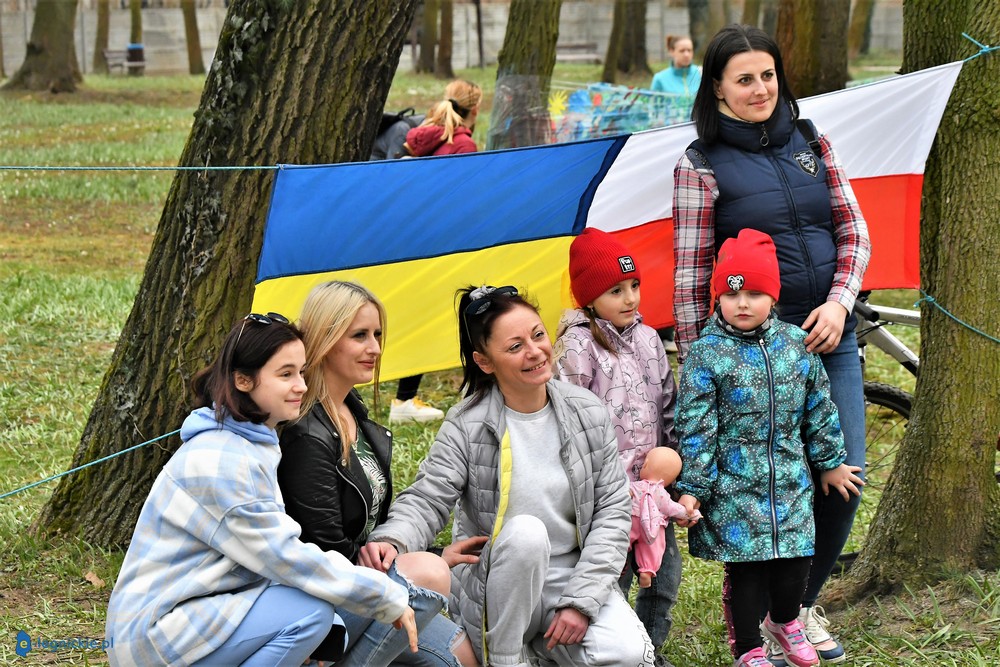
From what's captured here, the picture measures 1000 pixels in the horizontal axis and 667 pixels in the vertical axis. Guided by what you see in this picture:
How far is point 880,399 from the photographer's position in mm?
5238

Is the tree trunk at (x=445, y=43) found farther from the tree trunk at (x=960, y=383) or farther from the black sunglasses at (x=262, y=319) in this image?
the black sunglasses at (x=262, y=319)

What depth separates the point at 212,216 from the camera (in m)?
4.09

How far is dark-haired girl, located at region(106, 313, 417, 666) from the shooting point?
8.78 ft

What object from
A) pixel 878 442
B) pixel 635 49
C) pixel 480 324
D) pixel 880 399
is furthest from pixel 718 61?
pixel 635 49

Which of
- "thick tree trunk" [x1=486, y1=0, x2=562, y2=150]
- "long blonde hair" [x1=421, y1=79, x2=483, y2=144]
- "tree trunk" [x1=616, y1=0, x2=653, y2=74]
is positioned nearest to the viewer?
"long blonde hair" [x1=421, y1=79, x2=483, y2=144]

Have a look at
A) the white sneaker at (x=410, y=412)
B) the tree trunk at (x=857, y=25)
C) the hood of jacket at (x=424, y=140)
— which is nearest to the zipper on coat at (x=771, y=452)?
the white sneaker at (x=410, y=412)

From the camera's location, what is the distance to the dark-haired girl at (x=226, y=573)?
268cm

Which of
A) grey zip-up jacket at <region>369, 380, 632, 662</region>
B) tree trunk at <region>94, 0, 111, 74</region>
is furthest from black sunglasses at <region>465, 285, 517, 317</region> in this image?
tree trunk at <region>94, 0, 111, 74</region>

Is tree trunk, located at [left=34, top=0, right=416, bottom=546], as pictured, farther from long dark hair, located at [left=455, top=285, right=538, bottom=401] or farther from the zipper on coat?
the zipper on coat

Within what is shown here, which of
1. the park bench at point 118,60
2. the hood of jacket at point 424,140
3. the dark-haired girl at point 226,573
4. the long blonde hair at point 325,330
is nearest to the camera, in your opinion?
the dark-haired girl at point 226,573

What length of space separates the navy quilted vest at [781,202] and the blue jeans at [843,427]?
0.19 metres

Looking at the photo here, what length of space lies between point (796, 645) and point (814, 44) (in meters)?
8.70

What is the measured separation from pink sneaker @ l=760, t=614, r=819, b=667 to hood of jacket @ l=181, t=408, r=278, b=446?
164 centimetres

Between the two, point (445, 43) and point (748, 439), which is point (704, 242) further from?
point (445, 43)
